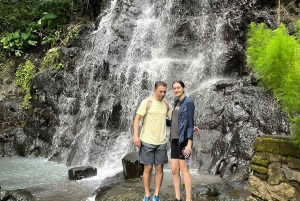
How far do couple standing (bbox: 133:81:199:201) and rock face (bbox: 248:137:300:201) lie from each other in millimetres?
968

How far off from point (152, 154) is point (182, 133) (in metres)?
0.61

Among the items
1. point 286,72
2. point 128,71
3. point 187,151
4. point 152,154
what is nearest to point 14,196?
point 152,154

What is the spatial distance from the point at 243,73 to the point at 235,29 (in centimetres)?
198

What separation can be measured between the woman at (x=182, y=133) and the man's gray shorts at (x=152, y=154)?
7.3 inches

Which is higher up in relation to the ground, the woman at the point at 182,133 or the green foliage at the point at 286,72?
the green foliage at the point at 286,72

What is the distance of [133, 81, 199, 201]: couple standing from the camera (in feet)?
15.7

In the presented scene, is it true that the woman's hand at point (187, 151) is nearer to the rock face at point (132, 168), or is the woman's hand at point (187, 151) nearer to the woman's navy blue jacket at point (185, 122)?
the woman's navy blue jacket at point (185, 122)

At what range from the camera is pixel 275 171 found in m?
4.59

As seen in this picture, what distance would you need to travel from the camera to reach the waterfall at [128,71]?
448 inches

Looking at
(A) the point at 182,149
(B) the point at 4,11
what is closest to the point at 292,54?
(A) the point at 182,149

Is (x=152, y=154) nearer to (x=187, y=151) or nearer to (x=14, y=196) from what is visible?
(x=187, y=151)

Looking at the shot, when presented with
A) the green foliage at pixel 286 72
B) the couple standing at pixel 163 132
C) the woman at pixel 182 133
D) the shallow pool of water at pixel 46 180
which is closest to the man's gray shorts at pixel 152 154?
the couple standing at pixel 163 132

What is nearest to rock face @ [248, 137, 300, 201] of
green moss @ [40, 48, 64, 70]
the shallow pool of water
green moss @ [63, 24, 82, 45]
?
the shallow pool of water

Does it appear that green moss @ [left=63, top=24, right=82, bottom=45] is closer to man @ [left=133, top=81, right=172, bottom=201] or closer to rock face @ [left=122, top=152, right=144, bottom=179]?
rock face @ [left=122, top=152, right=144, bottom=179]
